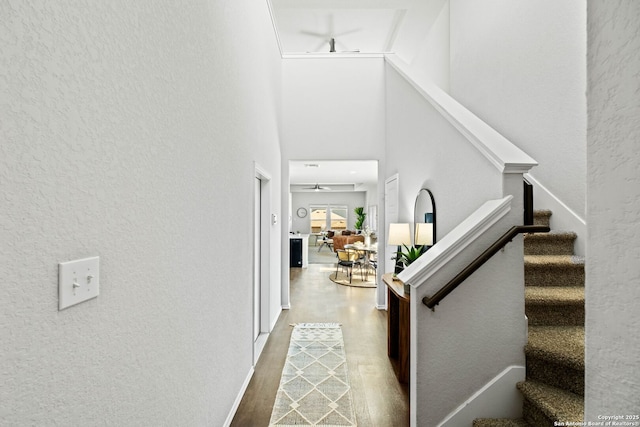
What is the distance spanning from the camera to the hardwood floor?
2160 millimetres

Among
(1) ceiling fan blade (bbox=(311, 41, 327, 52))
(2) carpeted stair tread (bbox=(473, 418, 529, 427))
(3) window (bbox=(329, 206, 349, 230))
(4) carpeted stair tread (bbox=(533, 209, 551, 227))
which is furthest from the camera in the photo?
(3) window (bbox=(329, 206, 349, 230))

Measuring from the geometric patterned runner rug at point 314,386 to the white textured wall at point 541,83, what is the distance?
100 inches

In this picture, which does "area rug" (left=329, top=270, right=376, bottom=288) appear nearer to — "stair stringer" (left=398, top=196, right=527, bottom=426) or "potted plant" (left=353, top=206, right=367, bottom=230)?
"stair stringer" (left=398, top=196, right=527, bottom=426)

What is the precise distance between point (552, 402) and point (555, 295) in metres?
0.77

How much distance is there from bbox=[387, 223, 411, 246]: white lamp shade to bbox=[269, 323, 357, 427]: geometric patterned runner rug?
1.26 metres

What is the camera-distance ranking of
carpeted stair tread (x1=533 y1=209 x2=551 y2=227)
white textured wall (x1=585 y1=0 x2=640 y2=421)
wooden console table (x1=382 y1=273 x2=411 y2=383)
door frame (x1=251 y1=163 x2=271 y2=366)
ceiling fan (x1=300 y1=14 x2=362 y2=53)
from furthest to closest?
ceiling fan (x1=300 y1=14 x2=362 y2=53), door frame (x1=251 y1=163 x2=271 y2=366), carpeted stair tread (x1=533 y1=209 x2=551 y2=227), wooden console table (x1=382 y1=273 x2=411 y2=383), white textured wall (x1=585 y1=0 x2=640 y2=421)

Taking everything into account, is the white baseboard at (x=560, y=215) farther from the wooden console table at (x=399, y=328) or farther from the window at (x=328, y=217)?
the window at (x=328, y=217)

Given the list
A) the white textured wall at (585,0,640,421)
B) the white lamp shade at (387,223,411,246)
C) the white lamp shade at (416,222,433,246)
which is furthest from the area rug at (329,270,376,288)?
the white textured wall at (585,0,640,421)

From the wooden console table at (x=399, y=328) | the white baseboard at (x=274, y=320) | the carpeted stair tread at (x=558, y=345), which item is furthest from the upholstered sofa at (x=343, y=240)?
the carpeted stair tread at (x=558, y=345)

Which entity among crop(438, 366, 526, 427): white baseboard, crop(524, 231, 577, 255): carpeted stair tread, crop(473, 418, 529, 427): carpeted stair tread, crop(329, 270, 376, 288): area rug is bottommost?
crop(329, 270, 376, 288): area rug

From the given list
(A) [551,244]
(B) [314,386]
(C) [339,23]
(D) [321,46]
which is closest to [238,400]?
(B) [314,386]

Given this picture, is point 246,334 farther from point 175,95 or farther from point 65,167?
point 65,167

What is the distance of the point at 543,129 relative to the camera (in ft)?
9.27

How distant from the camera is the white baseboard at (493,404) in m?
1.72
